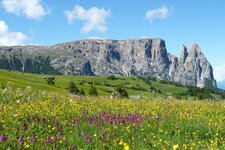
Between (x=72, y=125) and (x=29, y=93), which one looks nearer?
(x=72, y=125)

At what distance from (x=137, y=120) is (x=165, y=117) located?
6.00ft

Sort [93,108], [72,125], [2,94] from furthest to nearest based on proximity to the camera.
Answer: [2,94], [93,108], [72,125]

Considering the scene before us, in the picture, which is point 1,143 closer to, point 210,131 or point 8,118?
point 8,118

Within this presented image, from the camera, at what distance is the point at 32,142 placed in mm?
8352

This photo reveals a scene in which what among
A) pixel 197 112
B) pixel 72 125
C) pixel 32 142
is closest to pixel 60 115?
pixel 72 125

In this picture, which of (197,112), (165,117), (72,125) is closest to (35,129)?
(72,125)

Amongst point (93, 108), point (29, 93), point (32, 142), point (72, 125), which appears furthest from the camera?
point (29, 93)

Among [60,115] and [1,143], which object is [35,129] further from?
[60,115]

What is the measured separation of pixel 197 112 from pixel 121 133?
6.77 metres

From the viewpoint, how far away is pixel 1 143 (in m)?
8.38

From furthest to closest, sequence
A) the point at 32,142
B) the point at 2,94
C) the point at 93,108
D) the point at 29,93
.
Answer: the point at 29,93
the point at 2,94
the point at 93,108
the point at 32,142

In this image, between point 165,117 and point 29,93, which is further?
point 29,93

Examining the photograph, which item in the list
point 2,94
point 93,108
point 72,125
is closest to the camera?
point 72,125

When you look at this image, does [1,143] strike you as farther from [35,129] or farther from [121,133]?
[121,133]
